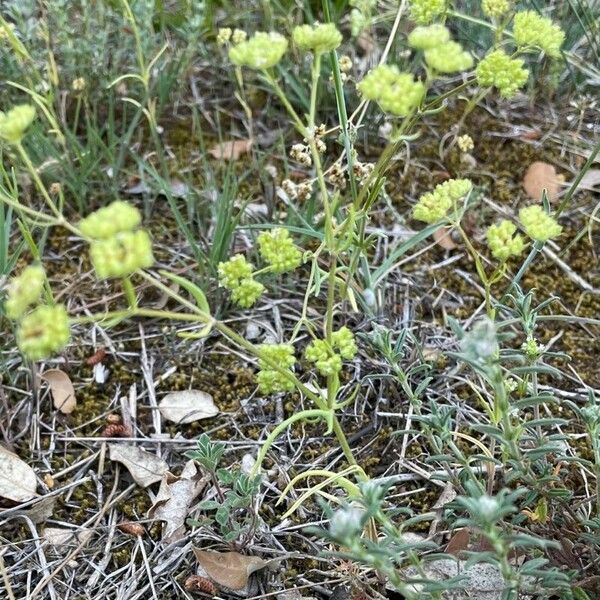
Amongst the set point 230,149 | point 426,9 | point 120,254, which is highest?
point 426,9

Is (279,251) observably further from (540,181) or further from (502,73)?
(540,181)

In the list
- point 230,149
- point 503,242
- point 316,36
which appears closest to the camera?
point 316,36

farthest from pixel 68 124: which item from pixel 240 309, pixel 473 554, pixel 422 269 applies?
pixel 473 554

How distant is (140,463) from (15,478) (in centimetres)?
31

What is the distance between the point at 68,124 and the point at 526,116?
66.9 inches

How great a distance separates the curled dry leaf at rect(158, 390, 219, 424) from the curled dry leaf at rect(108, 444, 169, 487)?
13 centimetres

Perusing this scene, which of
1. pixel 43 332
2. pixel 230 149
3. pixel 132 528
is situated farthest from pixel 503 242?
pixel 230 149

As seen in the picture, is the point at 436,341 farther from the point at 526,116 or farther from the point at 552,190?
the point at 526,116

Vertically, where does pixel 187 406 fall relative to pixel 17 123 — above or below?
below

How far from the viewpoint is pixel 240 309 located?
7.97 feet

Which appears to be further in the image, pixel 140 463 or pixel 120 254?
pixel 140 463

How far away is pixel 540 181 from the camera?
2801 mm

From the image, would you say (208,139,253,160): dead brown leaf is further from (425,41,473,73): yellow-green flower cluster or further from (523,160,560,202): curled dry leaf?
(425,41,473,73): yellow-green flower cluster

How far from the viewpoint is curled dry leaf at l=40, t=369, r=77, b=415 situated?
2.22 meters
